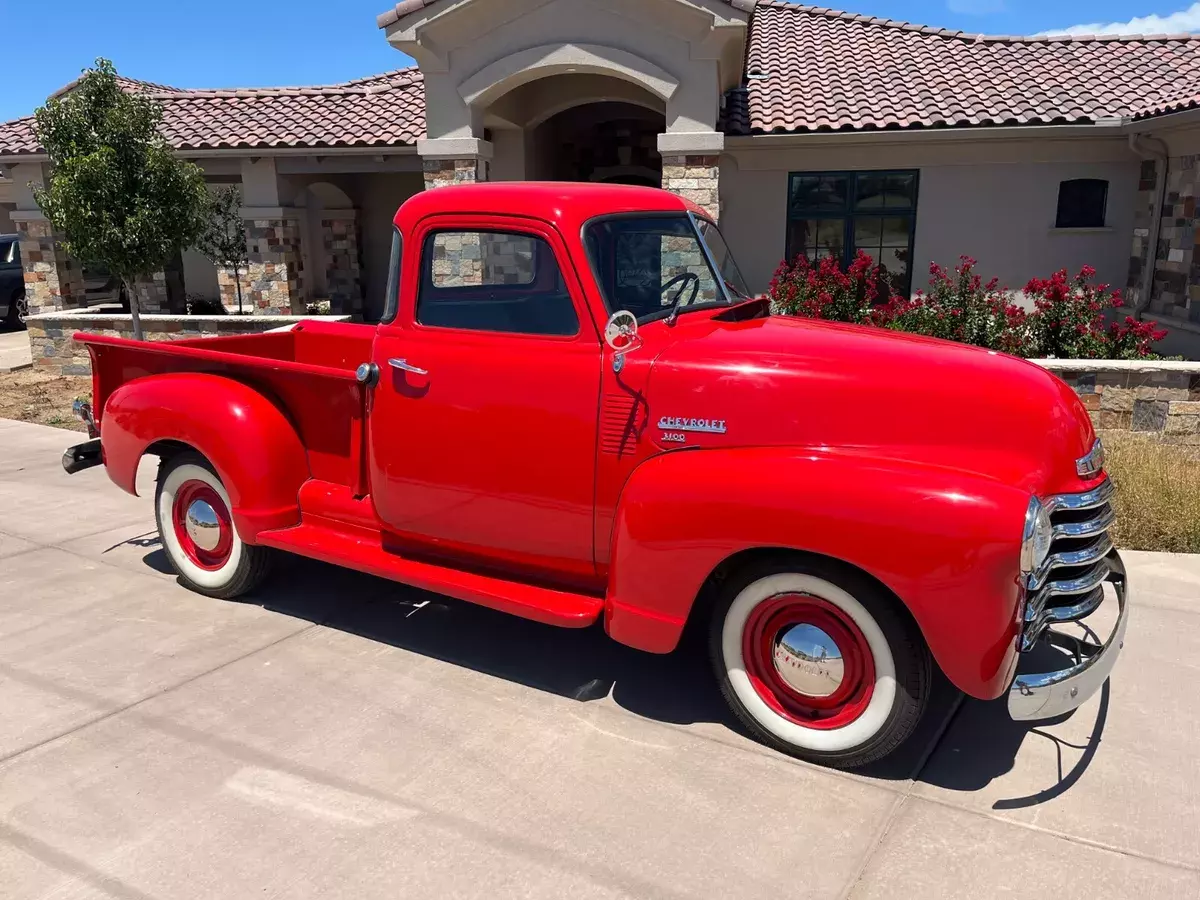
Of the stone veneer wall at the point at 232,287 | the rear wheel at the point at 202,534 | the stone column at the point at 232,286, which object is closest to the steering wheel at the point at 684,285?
the rear wheel at the point at 202,534

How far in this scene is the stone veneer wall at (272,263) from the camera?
15.6m

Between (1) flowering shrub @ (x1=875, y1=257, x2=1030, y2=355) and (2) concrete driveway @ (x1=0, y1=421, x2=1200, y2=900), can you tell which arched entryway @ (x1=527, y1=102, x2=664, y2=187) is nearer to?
(1) flowering shrub @ (x1=875, y1=257, x2=1030, y2=355)

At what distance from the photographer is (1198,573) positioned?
534cm

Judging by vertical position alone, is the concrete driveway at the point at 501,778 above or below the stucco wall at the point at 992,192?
below

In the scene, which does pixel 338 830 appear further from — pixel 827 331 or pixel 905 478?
pixel 827 331

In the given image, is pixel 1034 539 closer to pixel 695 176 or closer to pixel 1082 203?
pixel 695 176

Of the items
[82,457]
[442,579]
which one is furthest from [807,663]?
[82,457]

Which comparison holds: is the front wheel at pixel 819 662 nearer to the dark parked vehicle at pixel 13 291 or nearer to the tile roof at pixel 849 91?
the tile roof at pixel 849 91

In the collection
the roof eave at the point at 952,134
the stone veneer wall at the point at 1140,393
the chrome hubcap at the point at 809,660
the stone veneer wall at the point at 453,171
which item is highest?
the roof eave at the point at 952,134

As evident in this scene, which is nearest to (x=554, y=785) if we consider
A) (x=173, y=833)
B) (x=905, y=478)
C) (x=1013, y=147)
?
(x=173, y=833)

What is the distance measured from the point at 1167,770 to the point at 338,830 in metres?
2.98

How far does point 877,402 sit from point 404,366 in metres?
2.01

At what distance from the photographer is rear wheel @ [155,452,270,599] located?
489cm

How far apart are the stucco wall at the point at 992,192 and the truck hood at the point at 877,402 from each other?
9958 millimetres
